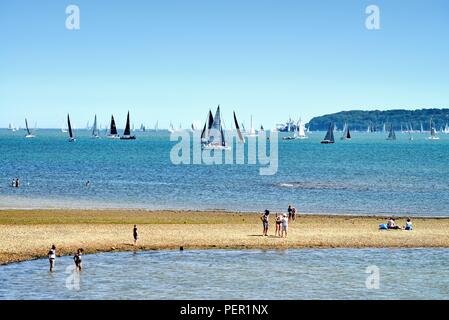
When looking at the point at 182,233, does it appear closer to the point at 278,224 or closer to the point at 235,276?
the point at 278,224

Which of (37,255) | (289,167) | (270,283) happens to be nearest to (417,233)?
(270,283)

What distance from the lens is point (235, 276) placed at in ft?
136

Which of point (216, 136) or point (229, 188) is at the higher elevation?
point (216, 136)

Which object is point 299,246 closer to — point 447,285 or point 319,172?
point 447,285

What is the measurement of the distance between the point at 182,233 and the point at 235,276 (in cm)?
1321

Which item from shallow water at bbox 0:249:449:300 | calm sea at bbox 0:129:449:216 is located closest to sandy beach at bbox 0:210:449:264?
shallow water at bbox 0:249:449:300

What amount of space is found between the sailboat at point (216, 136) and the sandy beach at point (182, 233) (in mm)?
101755

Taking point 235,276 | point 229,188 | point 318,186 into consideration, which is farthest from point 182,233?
point 318,186

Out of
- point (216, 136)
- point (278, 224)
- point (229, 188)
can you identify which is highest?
point (216, 136)

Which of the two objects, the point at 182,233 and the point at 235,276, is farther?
the point at 182,233

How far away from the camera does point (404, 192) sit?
10162cm

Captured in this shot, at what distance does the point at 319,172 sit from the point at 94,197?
64.5 metres

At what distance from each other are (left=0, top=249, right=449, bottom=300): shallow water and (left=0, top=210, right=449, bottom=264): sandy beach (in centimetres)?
184

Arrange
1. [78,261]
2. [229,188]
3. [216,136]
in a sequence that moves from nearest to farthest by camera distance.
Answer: [78,261] → [229,188] → [216,136]
